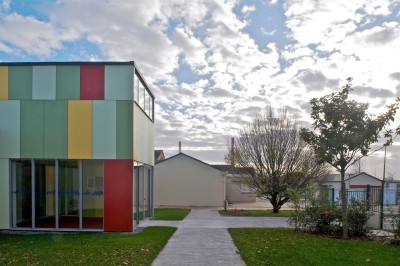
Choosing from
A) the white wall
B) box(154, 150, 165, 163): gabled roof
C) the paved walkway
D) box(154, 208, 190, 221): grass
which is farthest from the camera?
box(154, 150, 165, 163): gabled roof

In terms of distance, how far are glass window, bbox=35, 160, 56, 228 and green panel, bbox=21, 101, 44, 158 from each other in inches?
19.9

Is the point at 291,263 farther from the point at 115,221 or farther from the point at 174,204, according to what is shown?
the point at 174,204

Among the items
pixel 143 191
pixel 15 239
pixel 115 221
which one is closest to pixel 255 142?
pixel 143 191

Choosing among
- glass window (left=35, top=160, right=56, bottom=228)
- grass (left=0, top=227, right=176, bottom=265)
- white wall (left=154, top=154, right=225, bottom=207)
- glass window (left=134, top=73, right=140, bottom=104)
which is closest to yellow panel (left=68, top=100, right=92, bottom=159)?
glass window (left=35, top=160, right=56, bottom=228)

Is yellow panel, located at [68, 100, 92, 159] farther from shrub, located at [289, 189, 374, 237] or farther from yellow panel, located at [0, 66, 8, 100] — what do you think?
shrub, located at [289, 189, 374, 237]

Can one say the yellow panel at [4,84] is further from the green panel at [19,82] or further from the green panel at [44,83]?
the green panel at [44,83]

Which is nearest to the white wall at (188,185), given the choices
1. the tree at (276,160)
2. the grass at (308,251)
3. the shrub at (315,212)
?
the tree at (276,160)

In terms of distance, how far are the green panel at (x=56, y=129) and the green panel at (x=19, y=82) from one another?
92 centimetres

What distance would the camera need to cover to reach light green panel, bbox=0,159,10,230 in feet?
53.9

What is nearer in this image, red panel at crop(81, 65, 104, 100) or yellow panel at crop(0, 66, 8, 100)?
red panel at crop(81, 65, 104, 100)

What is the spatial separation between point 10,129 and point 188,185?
74.3 ft

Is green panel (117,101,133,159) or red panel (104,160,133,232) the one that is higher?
green panel (117,101,133,159)

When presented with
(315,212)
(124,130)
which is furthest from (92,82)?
(315,212)

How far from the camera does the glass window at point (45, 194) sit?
1633 cm
